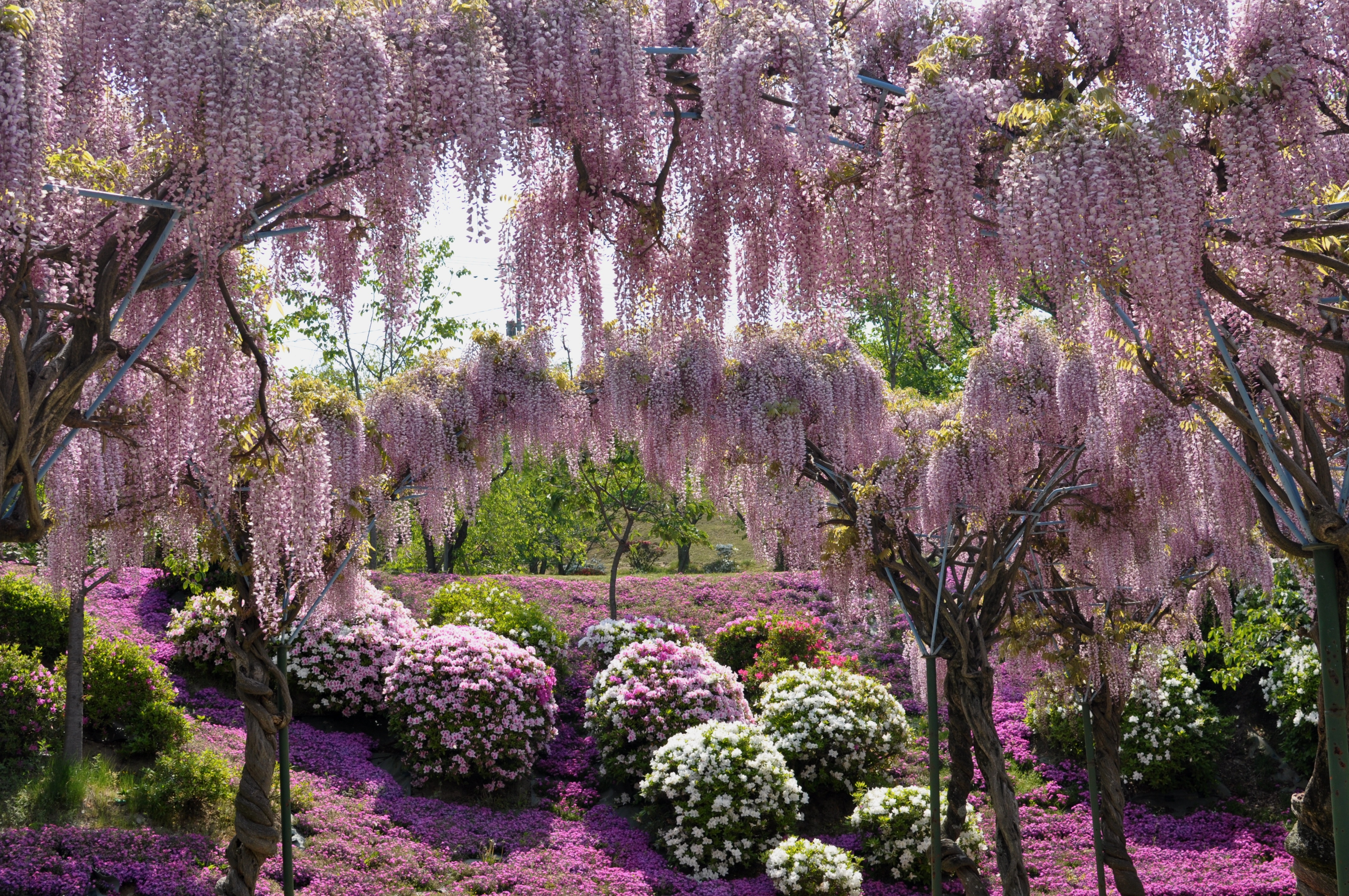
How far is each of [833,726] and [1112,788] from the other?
232 centimetres

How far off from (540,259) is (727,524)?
1519 inches

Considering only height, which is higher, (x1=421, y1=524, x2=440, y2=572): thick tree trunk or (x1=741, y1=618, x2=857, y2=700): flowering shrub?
(x1=421, y1=524, x2=440, y2=572): thick tree trunk

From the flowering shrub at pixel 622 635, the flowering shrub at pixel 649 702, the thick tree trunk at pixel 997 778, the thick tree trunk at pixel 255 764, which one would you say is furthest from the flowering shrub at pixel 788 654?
the thick tree trunk at pixel 255 764

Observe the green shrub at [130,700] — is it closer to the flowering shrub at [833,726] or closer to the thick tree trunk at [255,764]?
the thick tree trunk at [255,764]

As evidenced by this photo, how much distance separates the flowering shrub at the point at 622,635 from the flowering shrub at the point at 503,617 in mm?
305

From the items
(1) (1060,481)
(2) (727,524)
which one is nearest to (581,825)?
(1) (1060,481)

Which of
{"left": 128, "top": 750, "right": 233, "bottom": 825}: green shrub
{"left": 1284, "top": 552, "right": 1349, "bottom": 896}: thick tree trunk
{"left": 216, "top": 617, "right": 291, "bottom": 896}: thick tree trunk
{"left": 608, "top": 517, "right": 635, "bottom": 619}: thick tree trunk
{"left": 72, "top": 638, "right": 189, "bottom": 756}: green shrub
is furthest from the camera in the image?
{"left": 608, "top": 517, "right": 635, "bottom": 619}: thick tree trunk

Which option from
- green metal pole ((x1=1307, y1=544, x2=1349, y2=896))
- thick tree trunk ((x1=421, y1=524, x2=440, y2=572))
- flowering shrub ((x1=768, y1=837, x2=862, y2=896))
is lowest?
flowering shrub ((x1=768, y1=837, x2=862, y2=896))

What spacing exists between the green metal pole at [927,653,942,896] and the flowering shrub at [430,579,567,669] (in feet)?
16.4

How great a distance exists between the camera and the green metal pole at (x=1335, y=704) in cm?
267

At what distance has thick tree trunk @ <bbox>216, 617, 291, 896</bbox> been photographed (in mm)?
5117

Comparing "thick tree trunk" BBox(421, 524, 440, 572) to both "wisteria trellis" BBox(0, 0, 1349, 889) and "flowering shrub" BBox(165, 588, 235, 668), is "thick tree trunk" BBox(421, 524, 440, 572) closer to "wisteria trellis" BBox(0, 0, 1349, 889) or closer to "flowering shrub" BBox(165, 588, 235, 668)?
"flowering shrub" BBox(165, 588, 235, 668)

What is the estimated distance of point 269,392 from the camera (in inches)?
194

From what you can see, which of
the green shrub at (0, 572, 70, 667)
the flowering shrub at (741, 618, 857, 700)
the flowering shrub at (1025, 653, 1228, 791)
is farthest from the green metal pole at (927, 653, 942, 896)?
the green shrub at (0, 572, 70, 667)
